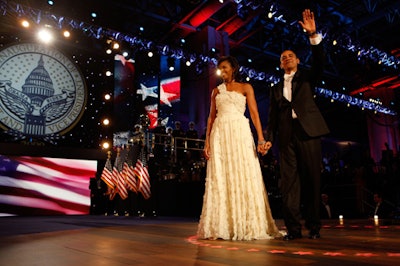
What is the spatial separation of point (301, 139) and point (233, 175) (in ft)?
2.02

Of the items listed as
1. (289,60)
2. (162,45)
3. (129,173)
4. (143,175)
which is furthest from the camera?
(162,45)

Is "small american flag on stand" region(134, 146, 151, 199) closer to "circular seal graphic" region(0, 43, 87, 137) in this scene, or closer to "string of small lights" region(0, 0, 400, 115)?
"string of small lights" region(0, 0, 400, 115)

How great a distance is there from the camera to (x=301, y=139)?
2703 millimetres

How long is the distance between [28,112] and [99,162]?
247cm

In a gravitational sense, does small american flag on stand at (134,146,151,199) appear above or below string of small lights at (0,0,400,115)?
below

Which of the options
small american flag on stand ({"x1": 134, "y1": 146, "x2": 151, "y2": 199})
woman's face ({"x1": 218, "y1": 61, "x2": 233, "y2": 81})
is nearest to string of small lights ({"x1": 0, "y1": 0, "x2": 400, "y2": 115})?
small american flag on stand ({"x1": 134, "y1": 146, "x2": 151, "y2": 199})

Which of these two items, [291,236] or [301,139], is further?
[301,139]

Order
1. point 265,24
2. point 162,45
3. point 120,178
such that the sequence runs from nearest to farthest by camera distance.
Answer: point 120,178
point 162,45
point 265,24

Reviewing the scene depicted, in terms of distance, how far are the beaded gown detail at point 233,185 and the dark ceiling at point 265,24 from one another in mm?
6505

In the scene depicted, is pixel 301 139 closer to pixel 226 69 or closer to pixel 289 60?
pixel 289 60

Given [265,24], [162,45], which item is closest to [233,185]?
[162,45]

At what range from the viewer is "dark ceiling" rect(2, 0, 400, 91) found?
10414 millimetres

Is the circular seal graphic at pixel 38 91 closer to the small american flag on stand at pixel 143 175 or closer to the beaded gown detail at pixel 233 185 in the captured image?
the small american flag on stand at pixel 143 175

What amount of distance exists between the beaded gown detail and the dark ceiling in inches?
256
